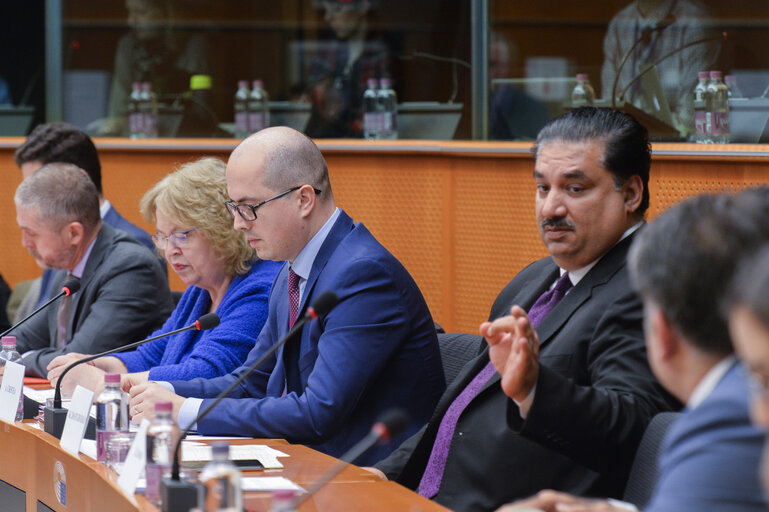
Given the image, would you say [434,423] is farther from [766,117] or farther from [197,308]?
[766,117]

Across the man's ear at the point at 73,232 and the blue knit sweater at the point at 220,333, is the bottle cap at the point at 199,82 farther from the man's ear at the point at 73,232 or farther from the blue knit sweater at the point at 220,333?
the blue knit sweater at the point at 220,333

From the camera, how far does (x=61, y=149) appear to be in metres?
4.32

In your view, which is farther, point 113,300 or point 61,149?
point 61,149

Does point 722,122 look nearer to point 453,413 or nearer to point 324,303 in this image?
point 453,413

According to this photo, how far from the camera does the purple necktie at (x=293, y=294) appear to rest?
271cm

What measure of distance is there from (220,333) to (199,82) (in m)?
3.04

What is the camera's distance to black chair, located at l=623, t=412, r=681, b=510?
186 cm

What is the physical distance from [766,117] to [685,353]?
2.38m

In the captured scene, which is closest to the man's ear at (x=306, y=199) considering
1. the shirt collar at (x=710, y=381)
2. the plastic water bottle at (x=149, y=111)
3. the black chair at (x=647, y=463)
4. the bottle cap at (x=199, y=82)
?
the black chair at (x=647, y=463)

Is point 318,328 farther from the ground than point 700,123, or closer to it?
closer to it

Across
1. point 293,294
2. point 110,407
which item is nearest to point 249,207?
point 293,294

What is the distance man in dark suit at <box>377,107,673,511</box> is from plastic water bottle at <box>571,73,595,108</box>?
190cm

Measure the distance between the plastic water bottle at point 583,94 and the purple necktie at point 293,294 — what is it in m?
2.01

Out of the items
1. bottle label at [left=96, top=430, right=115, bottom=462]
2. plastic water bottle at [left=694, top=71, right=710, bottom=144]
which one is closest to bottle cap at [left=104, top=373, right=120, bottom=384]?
bottle label at [left=96, top=430, right=115, bottom=462]
